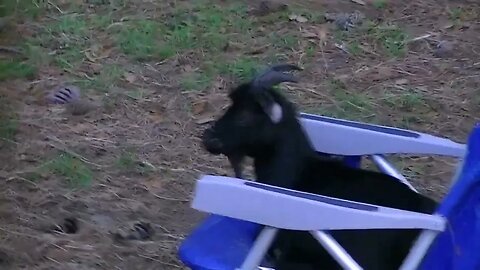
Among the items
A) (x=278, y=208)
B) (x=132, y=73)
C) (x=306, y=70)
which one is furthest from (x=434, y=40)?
(x=278, y=208)

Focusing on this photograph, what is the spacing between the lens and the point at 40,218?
4016 millimetres

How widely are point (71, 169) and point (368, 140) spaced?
169cm

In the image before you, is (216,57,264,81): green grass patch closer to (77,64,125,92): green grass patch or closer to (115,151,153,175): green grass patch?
(77,64,125,92): green grass patch

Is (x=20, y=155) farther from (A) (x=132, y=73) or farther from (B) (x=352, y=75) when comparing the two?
(B) (x=352, y=75)

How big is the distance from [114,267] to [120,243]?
170 millimetres

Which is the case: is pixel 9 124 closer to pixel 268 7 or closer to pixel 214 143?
pixel 214 143

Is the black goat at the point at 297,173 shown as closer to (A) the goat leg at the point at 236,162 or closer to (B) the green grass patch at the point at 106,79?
(A) the goat leg at the point at 236,162

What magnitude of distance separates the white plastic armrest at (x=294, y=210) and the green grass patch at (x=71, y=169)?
5.84ft

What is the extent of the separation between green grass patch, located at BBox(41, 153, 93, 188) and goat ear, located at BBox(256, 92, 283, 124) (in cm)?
136

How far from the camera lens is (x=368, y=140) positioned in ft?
10.5

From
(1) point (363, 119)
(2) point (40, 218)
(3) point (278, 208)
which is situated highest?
(3) point (278, 208)

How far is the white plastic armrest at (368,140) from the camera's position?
310 centimetres

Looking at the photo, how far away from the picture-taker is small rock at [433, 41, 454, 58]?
574 centimetres

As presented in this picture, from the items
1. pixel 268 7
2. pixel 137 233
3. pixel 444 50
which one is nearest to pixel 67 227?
pixel 137 233
